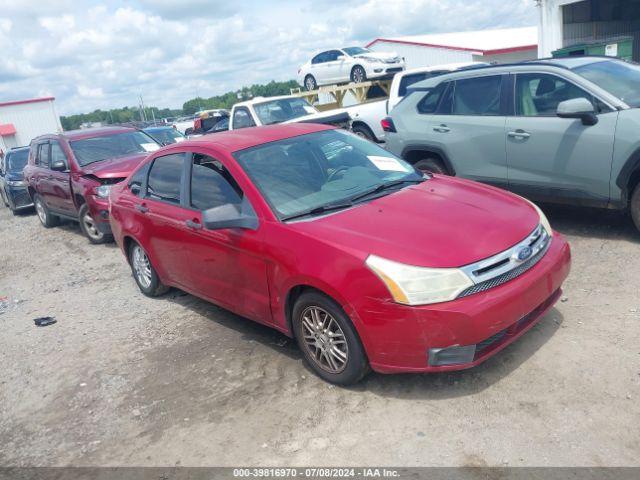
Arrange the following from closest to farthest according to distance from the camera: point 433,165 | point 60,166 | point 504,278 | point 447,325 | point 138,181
Answer: point 447,325
point 504,278
point 138,181
point 433,165
point 60,166

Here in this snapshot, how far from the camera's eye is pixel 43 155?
1066 cm

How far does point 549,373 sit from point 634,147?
281cm

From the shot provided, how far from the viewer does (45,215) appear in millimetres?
11617

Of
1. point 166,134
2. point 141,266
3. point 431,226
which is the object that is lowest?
point 141,266

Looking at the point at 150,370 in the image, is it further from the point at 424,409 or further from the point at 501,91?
the point at 501,91

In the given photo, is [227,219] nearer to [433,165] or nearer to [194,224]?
[194,224]

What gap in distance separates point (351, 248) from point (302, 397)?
1.13 metres

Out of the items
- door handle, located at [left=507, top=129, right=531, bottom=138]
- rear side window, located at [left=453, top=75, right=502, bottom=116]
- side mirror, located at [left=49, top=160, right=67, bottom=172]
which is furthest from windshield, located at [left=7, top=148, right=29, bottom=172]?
door handle, located at [left=507, top=129, right=531, bottom=138]

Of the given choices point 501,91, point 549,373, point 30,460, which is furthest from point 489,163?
point 30,460

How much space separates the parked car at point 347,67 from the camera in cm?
1756

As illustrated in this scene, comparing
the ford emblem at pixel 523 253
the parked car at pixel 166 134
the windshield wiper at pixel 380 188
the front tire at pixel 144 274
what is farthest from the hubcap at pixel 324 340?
the parked car at pixel 166 134

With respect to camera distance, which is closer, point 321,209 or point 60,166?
point 321,209

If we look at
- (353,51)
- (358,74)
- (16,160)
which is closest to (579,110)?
(358,74)

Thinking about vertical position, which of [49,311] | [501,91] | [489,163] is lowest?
[49,311]
